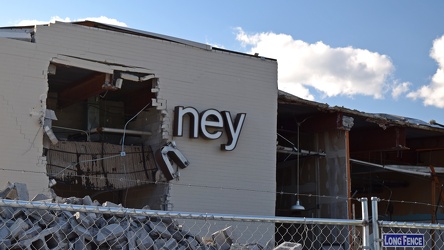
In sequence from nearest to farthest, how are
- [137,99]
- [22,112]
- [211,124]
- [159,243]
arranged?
[159,243] < [22,112] < [211,124] < [137,99]

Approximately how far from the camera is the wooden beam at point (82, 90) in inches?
657

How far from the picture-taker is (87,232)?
884cm

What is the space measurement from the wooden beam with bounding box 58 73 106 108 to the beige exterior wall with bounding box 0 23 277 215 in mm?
690

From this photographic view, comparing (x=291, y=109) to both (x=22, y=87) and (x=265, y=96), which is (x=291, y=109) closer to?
(x=265, y=96)

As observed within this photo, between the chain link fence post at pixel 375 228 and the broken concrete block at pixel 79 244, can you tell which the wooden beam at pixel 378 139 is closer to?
the broken concrete block at pixel 79 244

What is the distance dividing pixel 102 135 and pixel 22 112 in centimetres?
358

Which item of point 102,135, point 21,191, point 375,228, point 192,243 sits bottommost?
point 192,243

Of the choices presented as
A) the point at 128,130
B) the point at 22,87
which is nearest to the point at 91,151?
the point at 128,130

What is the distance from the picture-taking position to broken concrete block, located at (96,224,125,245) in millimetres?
8859

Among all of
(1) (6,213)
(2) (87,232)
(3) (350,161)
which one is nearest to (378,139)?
(3) (350,161)

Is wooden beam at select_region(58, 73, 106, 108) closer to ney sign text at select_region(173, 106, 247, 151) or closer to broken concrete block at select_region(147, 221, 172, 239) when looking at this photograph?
ney sign text at select_region(173, 106, 247, 151)

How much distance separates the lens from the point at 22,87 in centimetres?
1527

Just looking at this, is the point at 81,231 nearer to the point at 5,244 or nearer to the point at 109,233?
the point at 109,233

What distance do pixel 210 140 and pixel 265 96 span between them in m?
2.19
